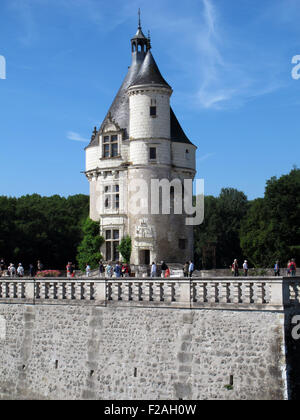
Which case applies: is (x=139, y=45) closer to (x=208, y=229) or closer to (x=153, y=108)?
(x=153, y=108)

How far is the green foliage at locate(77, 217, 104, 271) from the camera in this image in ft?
144

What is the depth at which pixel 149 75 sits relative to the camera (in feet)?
140

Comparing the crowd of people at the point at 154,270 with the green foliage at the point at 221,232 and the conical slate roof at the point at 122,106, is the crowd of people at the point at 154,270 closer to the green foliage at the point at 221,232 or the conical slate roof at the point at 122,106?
the conical slate roof at the point at 122,106

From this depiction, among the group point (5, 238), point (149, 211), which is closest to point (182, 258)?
point (149, 211)

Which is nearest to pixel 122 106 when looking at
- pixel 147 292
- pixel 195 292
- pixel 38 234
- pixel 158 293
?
pixel 38 234

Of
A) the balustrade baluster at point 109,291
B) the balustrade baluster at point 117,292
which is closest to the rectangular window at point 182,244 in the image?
the balustrade baluster at point 109,291

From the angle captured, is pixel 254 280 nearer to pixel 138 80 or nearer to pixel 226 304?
pixel 226 304

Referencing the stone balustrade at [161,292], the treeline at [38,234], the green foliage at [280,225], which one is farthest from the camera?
the treeline at [38,234]

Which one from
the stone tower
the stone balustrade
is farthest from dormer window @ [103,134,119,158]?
the stone balustrade

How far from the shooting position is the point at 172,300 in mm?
18969

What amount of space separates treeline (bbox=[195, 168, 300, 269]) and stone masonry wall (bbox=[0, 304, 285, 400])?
2781cm

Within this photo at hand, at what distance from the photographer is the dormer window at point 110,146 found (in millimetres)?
43781

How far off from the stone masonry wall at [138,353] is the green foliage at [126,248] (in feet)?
62.3

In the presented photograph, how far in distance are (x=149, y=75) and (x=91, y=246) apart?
12.9 m
